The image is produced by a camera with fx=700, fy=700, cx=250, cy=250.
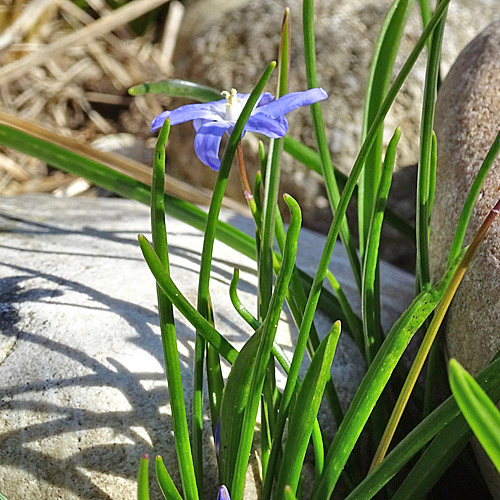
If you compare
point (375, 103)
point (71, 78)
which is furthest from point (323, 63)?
point (71, 78)

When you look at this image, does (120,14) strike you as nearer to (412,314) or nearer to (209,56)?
(209,56)

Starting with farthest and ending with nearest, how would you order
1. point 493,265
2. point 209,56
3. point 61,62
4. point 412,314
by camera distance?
point 61,62, point 209,56, point 493,265, point 412,314

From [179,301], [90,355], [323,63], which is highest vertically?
[323,63]

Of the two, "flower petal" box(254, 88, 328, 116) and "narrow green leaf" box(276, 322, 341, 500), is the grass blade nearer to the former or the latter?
"narrow green leaf" box(276, 322, 341, 500)

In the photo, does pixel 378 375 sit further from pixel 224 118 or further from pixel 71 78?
pixel 71 78

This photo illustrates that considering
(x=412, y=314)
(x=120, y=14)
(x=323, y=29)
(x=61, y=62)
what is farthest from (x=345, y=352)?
(x=61, y=62)

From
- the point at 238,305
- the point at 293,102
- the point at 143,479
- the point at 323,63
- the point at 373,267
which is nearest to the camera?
the point at 143,479
